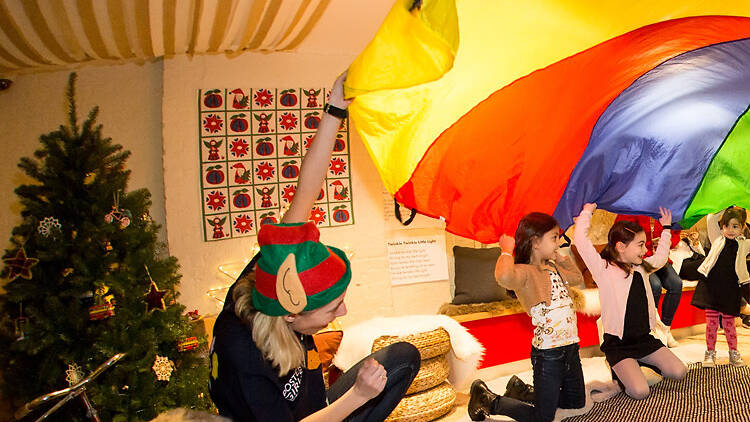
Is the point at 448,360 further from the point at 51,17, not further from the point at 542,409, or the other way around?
the point at 51,17

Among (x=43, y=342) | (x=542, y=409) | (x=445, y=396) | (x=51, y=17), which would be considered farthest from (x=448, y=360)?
(x=51, y=17)

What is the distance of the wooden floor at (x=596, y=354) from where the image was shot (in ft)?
11.3

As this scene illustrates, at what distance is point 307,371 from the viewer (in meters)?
1.63

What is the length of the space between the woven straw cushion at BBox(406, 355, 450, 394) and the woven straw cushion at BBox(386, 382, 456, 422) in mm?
44

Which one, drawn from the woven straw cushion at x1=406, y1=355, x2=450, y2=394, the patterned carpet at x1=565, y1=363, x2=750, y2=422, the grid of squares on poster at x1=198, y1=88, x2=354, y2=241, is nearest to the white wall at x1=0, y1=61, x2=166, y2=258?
the grid of squares on poster at x1=198, y1=88, x2=354, y2=241

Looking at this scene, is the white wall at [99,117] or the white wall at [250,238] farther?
the white wall at [250,238]

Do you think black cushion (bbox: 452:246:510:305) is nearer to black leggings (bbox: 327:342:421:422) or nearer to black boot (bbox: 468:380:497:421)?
black boot (bbox: 468:380:497:421)

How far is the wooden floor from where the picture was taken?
3459mm

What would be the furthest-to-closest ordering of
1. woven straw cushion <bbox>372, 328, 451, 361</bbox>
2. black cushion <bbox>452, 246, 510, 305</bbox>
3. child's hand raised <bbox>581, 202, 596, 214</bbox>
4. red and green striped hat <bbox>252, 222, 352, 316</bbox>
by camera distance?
1. black cushion <bbox>452, 246, 510, 305</bbox>
2. woven straw cushion <bbox>372, 328, 451, 361</bbox>
3. child's hand raised <bbox>581, 202, 596, 214</bbox>
4. red and green striped hat <bbox>252, 222, 352, 316</bbox>

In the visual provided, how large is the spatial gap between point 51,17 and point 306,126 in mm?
1832

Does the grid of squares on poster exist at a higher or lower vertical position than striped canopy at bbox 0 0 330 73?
lower

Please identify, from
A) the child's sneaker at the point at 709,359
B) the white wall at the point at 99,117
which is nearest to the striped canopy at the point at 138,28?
the white wall at the point at 99,117

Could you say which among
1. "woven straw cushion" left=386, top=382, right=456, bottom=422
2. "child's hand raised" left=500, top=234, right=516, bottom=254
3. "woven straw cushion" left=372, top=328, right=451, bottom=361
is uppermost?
"child's hand raised" left=500, top=234, right=516, bottom=254

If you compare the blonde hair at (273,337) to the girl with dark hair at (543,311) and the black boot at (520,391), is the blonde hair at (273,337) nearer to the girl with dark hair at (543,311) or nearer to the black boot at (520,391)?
the girl with dark hair at (543,311)
